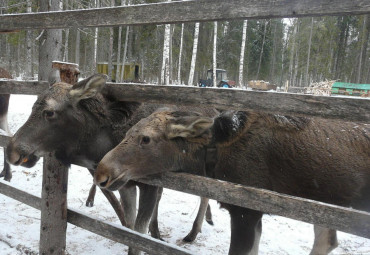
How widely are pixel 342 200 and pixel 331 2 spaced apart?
181 centimetres

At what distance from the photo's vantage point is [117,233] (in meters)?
2.87

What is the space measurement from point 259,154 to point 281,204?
88cm

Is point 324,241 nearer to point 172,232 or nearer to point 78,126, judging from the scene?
point 172,232

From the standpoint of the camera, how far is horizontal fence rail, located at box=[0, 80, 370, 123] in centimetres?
179

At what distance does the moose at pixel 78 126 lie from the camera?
2.90 m

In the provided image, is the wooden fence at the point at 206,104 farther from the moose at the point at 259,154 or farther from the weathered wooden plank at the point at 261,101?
the moose at the point at 259,154

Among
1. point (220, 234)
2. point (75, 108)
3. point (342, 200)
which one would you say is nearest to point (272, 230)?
point (220, 234)

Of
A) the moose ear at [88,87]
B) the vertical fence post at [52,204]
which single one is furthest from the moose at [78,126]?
the vertical fence post at [52,204]

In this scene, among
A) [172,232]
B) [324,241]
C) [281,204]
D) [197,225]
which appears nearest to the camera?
[281,204]

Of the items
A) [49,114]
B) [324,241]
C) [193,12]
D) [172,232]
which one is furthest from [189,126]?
[172,232]

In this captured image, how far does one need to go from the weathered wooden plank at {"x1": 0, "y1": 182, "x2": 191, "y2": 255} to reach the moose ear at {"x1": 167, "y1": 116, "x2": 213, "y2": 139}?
0.96 meters

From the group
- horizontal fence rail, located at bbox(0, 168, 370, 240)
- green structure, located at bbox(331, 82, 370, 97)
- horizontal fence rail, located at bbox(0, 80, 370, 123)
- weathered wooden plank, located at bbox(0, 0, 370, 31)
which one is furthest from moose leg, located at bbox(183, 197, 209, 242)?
green structure, located at bbox(331, 82, 370, 97)

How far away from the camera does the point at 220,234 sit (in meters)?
4.93

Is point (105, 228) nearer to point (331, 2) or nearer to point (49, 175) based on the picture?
point (49, 175)
